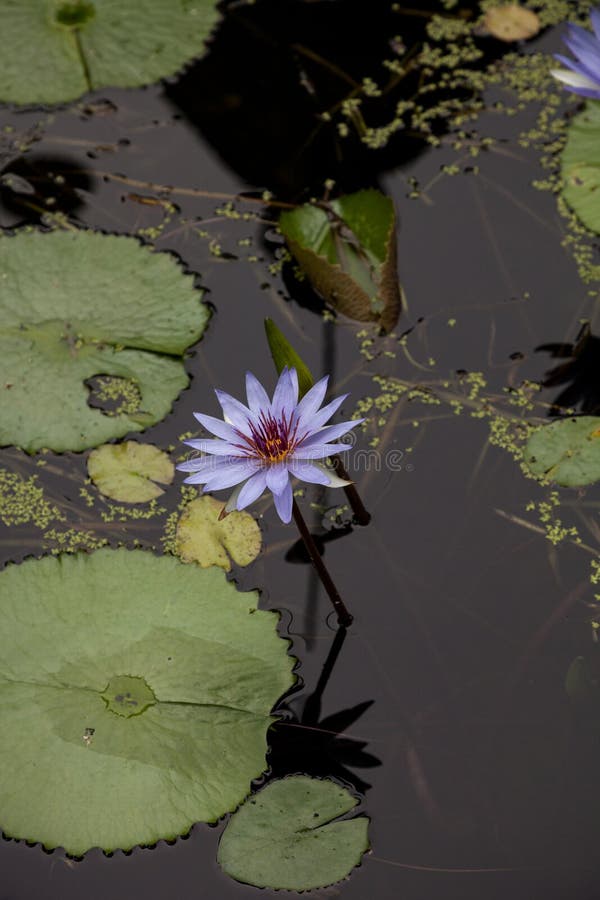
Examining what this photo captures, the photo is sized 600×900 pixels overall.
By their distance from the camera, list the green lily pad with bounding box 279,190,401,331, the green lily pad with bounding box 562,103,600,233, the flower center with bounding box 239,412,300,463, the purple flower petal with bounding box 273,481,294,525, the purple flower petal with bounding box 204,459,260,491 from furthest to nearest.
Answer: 1. the green lily pad with bounding box 562,103,600,233
2. the green lily pad with bounding box 279,190,401,331
3. the flower center with bounding box 239,412,300,463
4. the purple flower petal with bounding box 204,459,260,491
5. the purple flower petal with bounding box 273,481,294,525

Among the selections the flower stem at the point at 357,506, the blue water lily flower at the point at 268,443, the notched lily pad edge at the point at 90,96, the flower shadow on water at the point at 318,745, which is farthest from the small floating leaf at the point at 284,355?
the notched lily pad edge at the point at 90,96

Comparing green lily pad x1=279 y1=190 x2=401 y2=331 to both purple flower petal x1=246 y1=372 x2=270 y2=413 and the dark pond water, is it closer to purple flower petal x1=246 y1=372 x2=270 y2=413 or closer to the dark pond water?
the dark pond water

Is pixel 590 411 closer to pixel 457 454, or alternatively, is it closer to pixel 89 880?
pixel 457 454

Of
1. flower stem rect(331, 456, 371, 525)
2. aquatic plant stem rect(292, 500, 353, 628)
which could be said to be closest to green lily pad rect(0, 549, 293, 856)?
aquatic plant stem rect(292, 500, 353, 628)

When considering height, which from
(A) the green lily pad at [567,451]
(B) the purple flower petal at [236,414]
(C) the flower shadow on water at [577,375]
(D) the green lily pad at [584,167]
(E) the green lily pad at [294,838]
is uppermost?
(D) the green lily pad at [584,167]

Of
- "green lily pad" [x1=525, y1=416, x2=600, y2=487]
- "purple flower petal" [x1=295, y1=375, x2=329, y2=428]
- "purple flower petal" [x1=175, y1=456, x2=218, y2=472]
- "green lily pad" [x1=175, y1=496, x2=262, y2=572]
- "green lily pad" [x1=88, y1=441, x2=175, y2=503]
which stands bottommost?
"green lily pad" [x1=175, y1=496, x2=262, y2=572]

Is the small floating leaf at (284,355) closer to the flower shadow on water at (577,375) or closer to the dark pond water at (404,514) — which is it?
the dark pond water at (404,514)

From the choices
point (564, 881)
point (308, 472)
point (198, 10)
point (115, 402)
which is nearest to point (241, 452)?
point (308, 472)
